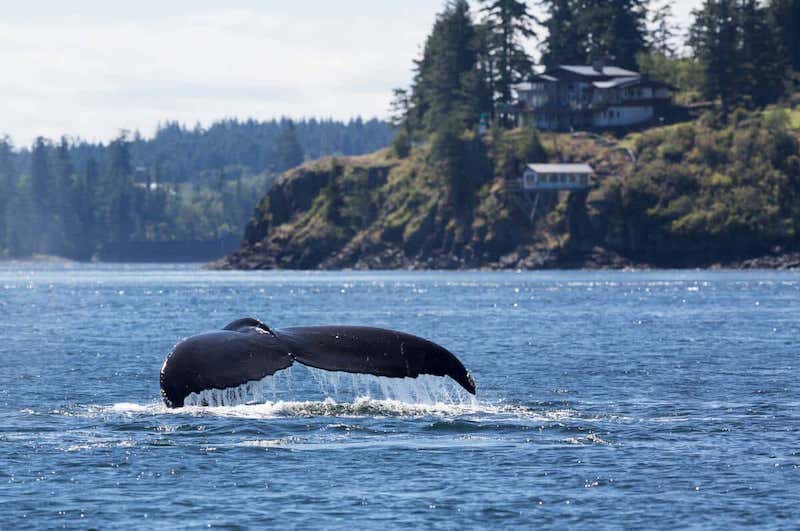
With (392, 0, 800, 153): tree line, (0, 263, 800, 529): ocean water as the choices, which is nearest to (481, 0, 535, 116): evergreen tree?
(392, 0, 800, 153): tree line

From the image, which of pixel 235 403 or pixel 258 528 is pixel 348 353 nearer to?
pixel 258 528

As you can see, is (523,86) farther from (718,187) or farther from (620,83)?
(718,187)

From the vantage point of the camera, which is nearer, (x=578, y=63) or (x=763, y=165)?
(x=763, y=165)

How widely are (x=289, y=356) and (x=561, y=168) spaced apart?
154648 mm

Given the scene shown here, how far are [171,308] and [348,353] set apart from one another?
73005 millimetres

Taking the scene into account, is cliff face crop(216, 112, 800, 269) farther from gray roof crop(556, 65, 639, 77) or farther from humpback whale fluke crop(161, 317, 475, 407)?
humpback whale fluke crop(161, 317, 475, 407)

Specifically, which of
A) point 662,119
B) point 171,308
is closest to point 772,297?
point 171,308

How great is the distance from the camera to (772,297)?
97.1 m

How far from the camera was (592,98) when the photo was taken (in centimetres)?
18438

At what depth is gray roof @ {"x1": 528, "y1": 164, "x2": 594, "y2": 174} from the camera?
6939 inches

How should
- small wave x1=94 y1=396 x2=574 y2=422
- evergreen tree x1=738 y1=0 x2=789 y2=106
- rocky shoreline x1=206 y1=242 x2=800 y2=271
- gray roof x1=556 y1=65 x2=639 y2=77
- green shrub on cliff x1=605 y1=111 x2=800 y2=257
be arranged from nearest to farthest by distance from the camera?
small wave x1=94 y1=396 x2=574 y2=422
rocky shoreline x1=206 y1=242 x2=800 y2=271
green shrub on cliff x1=605 y1=111 x2=800 y2=257
evergreen tree x1=738 y1=0 x2=789 y2=106
gray roof x1=556 y1=65 x2=639 y2=77

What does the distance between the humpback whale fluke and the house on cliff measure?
160m

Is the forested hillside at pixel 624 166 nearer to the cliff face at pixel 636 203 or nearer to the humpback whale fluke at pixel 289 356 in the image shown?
the cliff face at pixel 636 203

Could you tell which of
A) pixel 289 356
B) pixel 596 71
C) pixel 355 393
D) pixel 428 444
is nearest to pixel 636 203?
pixel 596 71
